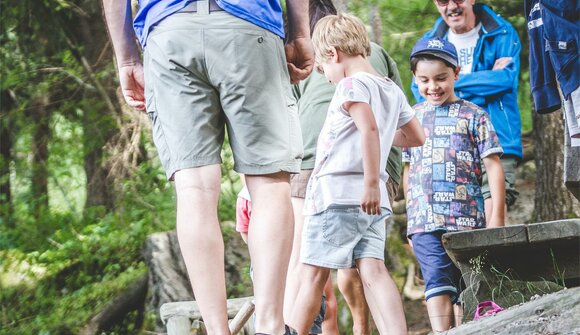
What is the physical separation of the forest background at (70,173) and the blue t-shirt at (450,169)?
10.9ft

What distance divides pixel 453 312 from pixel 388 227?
11.2ft

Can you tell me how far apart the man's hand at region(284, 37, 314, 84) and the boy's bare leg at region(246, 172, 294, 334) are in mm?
496

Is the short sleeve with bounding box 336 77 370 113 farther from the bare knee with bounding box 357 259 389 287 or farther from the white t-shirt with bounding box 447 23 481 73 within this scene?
the white t-shirt with bounding box 447 23 481 73

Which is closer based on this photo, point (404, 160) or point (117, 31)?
point (117, 31)

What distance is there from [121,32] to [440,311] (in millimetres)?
2144

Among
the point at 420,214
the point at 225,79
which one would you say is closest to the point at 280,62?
the point at 225,79

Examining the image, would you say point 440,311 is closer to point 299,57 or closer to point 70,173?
point 299,57

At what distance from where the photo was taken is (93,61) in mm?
10398

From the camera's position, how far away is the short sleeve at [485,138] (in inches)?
185

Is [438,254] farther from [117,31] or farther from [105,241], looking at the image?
[105,241]

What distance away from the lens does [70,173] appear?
1048cm

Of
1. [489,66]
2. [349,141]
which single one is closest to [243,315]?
[349,141]

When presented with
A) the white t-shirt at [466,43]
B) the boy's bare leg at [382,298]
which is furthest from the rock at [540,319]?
the white t-shirt at [466,43]

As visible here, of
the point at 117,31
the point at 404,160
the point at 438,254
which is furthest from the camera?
the point at 404,160
